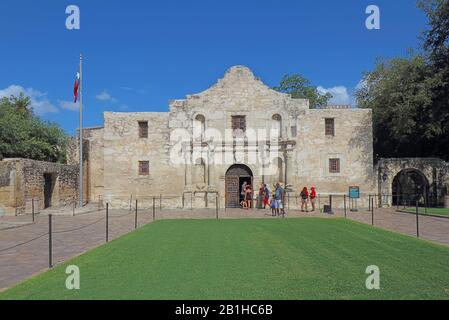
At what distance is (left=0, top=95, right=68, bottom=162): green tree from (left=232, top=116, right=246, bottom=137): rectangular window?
48.8 feet

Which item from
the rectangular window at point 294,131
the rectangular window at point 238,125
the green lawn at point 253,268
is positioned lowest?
the green lawn at point 253,268

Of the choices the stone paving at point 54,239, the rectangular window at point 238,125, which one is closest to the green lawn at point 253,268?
the stone paving at point 54,239

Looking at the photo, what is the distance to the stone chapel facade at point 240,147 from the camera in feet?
89.4

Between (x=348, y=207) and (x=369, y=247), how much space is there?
1607 cm

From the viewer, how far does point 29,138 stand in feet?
106

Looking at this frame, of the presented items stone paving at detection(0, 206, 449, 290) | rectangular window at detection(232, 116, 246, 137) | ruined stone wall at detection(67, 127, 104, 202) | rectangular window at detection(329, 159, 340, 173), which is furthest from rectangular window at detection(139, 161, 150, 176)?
rectangular window at detection(329, 159, 340, 173)

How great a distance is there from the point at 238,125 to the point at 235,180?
3545 millimetres

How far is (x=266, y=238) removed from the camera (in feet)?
41.4

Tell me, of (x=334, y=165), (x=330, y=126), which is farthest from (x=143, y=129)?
(x=334, y=165)

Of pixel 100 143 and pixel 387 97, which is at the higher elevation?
pixel 387 97

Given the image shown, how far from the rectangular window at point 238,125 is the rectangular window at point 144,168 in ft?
19.7

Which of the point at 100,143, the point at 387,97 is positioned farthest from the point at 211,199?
the point at 387,97

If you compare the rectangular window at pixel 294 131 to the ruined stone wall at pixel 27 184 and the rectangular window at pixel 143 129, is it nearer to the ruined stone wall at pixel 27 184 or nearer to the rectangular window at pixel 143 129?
the rectangular window at pixel 143 129
